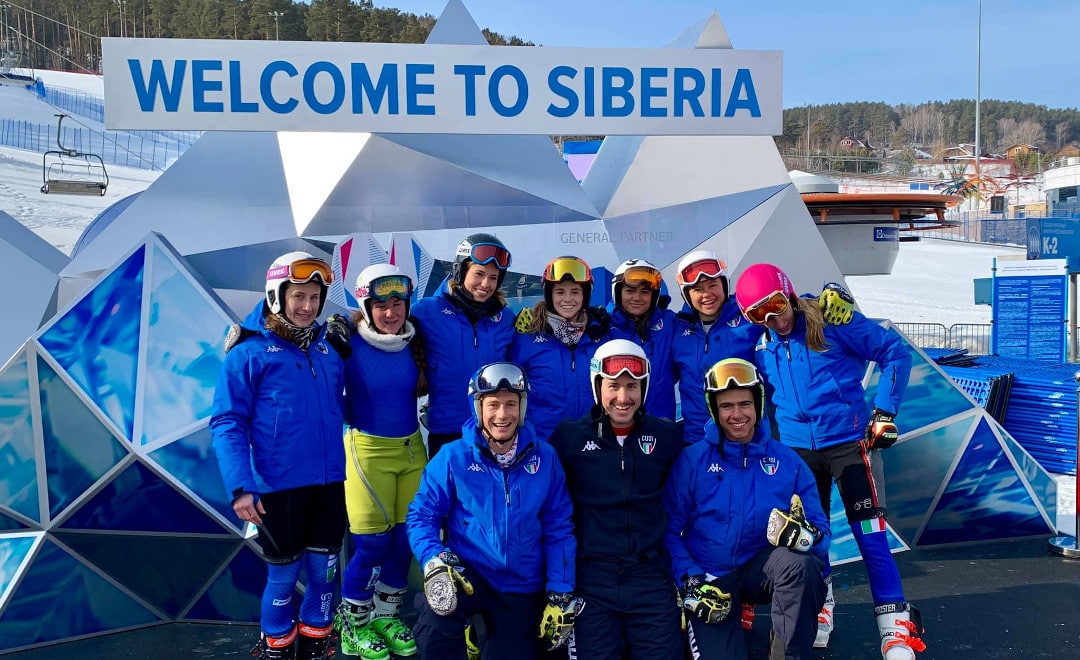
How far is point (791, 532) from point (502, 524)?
117cm

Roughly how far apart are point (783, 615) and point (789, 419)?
1127mm

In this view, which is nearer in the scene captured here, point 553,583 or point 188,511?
point 553,583

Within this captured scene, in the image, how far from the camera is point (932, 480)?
5820 millimetres

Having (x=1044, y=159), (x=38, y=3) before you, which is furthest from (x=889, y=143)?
(x=38, y=3)

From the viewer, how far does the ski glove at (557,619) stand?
Result: 10.6ft

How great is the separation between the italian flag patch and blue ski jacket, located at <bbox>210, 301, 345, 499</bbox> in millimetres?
2521

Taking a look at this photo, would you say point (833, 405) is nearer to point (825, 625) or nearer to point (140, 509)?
point (825, 625)

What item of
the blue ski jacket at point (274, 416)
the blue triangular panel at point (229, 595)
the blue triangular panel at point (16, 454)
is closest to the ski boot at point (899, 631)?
the blue ski jacket at point (274, 416)

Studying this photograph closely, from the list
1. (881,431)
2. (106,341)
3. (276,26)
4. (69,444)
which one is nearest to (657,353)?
(881,431)

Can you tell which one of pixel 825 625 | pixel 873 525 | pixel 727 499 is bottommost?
pixel 825 625

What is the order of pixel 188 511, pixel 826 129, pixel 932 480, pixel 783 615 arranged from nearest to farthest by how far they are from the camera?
1. pixel 783 615
2. pixel 188 511
3. pixel 932 480
4. pixel 826 129

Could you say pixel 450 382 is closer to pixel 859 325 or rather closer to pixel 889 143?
pixel 859 325

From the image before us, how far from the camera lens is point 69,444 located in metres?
4.39

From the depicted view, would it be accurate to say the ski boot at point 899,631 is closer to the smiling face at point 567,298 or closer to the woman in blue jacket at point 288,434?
the smiling face at point 567,298
